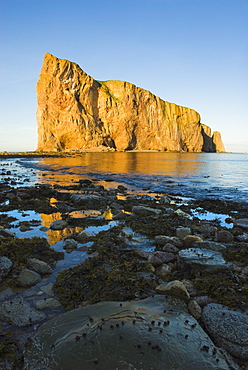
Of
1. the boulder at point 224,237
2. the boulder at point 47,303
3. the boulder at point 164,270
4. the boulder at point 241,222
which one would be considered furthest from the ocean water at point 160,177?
the boulder at point 47,303

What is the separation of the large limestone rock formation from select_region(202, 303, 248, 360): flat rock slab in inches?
3980

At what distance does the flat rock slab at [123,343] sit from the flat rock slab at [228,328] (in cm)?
24

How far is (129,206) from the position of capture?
1197 cm

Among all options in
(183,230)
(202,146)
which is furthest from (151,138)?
(183,230)

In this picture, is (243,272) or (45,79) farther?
(45,79)

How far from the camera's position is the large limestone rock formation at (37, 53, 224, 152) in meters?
99.9

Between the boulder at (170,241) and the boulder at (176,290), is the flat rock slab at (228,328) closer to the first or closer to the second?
the boulder at (176,290)

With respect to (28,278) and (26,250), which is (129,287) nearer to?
(28,278)

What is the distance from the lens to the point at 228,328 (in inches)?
136

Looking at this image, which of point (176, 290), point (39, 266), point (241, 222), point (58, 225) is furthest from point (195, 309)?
point (241, 222)

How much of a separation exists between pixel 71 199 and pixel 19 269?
7764mm

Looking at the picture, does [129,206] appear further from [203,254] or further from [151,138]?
[151,138]

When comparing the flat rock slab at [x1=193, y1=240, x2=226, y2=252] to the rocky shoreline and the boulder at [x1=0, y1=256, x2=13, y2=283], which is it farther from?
the boulder at [x1=0, y1=256, x2=13, y2=283]

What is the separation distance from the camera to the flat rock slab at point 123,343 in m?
2.72
